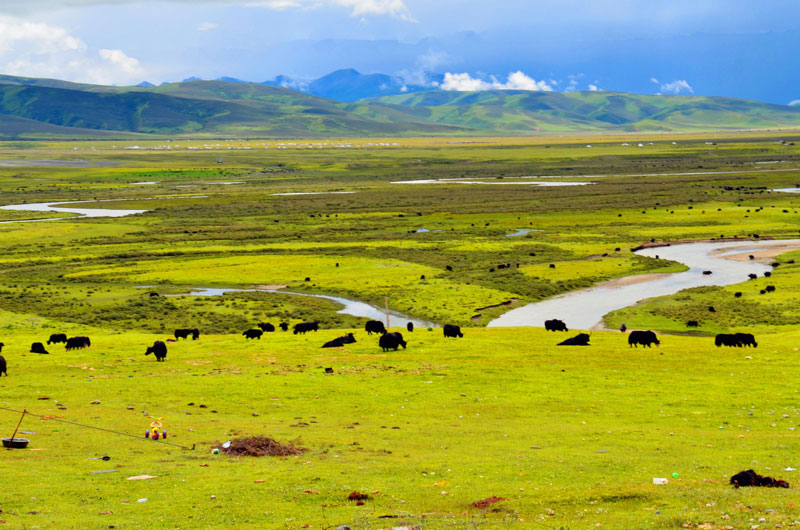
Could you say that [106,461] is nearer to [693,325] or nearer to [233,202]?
[693,325]

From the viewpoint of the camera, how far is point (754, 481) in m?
16.1

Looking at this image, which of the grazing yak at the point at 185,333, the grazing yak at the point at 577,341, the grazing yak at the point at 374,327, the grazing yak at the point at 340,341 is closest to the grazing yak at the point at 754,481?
the grazing yak at the point at 577,341

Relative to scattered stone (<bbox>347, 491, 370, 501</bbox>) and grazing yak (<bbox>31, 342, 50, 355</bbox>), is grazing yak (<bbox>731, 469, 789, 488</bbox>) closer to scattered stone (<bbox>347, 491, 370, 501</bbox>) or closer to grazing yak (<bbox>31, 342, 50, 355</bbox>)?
scattered stone (<bbox>347, 491, 370, 501</bbox>)

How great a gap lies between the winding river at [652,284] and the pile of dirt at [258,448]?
108 ft

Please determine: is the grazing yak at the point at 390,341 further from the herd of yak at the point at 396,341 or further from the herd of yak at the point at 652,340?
the herd of yak at the point at 652,340

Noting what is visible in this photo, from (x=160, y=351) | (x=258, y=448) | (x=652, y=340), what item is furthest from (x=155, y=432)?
(x=652, y=340)

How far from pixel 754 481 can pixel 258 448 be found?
11.2 metres

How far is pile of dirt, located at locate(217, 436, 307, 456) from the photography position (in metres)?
19.9

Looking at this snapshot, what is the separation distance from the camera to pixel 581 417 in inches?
971

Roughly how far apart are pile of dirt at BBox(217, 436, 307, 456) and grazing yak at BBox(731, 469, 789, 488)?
9915 mm

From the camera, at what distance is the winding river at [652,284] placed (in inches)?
2141

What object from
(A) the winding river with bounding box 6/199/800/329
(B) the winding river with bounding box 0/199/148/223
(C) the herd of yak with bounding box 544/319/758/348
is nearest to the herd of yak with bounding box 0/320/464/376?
(C) the herd of yak with bounding box 544/319/758/348

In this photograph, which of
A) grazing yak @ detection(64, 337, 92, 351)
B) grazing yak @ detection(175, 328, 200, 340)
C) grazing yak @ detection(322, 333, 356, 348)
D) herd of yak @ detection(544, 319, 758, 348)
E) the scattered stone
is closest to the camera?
the scattered stone

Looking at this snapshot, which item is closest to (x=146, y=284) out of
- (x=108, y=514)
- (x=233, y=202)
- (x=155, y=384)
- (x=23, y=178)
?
(x=155, y=384)
